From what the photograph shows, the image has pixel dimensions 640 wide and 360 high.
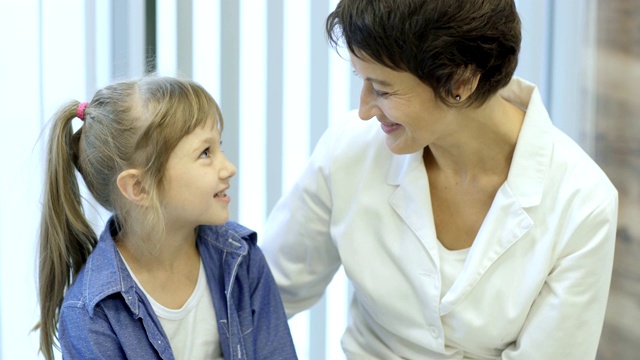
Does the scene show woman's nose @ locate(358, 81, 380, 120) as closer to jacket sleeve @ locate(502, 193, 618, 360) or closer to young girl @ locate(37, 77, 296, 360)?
young girl @ locate(37, 77, 296, 360)

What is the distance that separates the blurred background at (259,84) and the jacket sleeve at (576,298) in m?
0.63

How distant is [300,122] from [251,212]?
0.24 m

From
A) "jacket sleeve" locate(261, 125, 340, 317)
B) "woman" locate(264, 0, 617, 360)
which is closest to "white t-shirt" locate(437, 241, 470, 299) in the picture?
"woman" locate(264, 0, 617, 360)

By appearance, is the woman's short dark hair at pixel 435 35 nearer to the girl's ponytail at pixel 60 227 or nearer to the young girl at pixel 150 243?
the young girl at pixel 150 243

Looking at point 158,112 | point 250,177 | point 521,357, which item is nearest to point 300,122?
point 250,177

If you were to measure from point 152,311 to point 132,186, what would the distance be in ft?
0.73

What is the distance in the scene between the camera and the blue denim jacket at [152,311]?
1547mm

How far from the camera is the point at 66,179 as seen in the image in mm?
1657

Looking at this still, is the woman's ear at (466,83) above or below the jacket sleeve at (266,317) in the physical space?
above

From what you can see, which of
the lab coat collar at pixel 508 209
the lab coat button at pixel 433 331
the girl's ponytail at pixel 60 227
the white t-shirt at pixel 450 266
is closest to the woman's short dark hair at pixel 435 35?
the lab coat collar at pixel 508 209

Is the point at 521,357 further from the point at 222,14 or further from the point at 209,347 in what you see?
the point at 222,14

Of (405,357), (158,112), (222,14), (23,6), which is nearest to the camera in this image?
(158,112)

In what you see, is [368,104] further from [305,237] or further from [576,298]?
[576,298]

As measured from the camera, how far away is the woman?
5.04 ft
